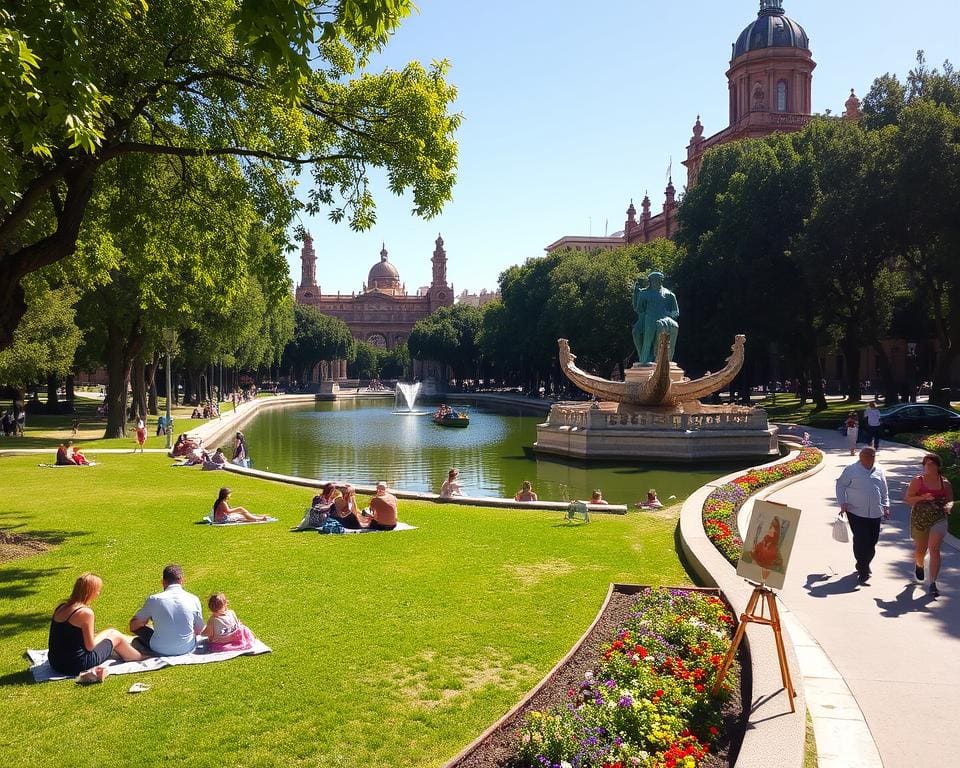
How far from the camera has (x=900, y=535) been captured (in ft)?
42.6

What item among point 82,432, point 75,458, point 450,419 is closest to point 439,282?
point 450,419

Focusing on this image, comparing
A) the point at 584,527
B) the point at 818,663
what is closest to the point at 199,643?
the point at 818,663

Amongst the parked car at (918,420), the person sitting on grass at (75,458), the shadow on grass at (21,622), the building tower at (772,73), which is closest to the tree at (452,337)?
the building tower at (772,73)

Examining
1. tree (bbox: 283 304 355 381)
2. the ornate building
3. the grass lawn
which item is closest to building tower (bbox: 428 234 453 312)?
tree (bbox: 283 304 355 381)

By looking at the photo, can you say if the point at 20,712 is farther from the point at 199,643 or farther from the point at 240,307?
the point at 240,307

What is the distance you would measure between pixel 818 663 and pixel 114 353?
30054 mm

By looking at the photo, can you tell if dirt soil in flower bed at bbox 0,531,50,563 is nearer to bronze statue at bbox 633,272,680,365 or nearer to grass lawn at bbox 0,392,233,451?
grass lawn at bbox 0,392,233,451

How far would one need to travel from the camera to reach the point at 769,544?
639cm

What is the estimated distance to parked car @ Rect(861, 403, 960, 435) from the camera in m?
30.5

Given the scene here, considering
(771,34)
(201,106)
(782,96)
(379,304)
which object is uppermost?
(771,34)

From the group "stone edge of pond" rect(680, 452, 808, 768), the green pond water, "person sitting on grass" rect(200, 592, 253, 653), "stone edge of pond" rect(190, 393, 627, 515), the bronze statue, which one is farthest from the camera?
the bronze statue

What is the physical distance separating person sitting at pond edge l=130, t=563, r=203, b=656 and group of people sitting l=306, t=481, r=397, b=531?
5.76 metres

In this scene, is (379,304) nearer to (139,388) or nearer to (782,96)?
(782,96)

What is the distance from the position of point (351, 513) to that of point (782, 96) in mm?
79455
